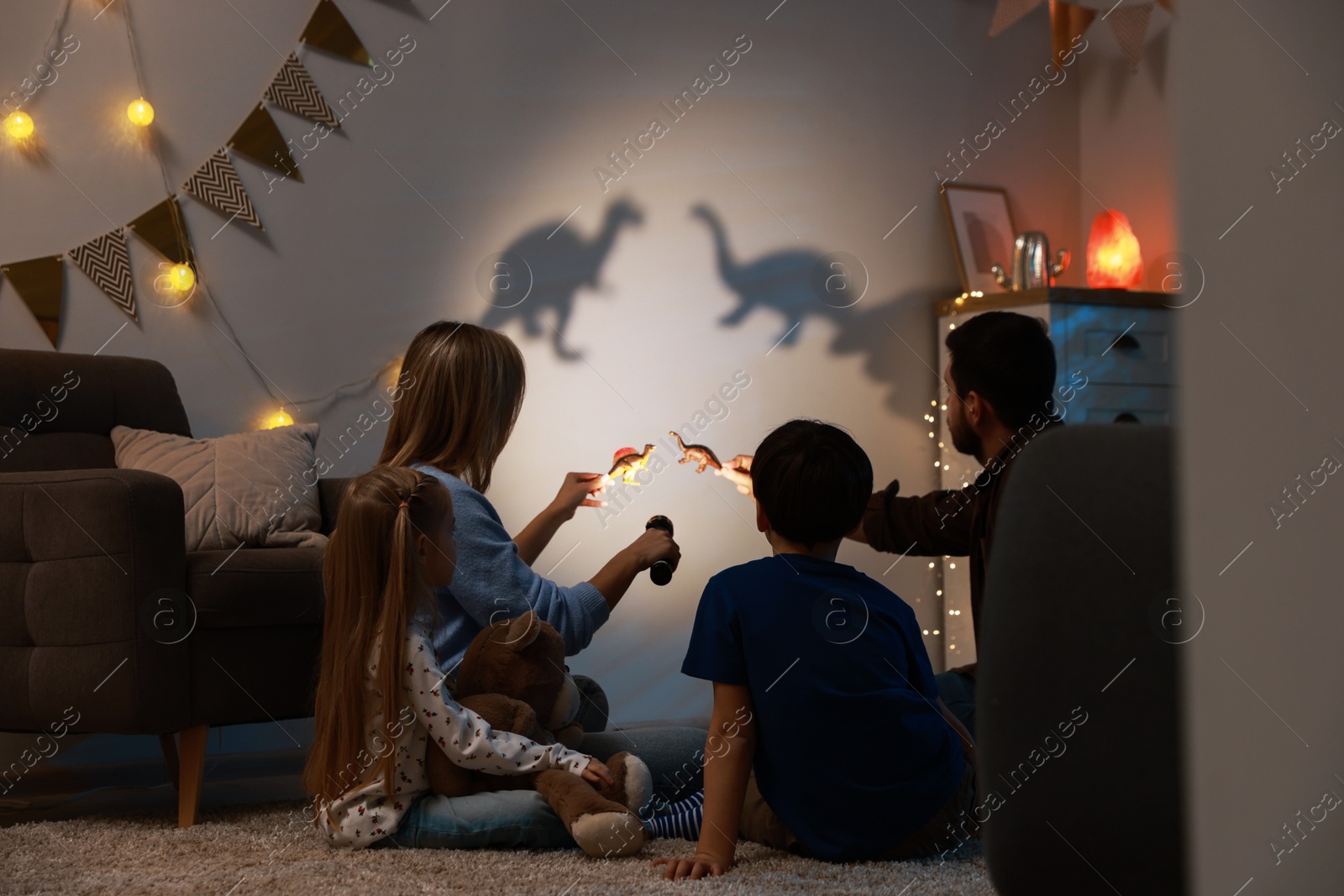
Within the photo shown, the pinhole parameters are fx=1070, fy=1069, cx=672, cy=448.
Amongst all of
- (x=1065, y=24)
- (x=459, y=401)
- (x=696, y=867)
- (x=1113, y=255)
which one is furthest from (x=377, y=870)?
(x=1065, y=24)

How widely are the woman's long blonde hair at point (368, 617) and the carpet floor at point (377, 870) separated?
0.12 meters

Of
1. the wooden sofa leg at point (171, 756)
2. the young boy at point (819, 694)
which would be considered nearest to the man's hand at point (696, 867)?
the young boy at point (819, 694)

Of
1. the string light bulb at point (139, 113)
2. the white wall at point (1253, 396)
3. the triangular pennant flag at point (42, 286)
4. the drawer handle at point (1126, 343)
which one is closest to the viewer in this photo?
the white wall at point (1253, 396)

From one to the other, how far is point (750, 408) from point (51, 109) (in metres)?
1.89

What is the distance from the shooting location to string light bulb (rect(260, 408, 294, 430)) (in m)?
2.57

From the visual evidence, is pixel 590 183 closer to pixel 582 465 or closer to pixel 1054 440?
pixel 582 465

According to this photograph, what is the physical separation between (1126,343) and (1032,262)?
359 mm

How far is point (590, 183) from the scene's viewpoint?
2.95 metres

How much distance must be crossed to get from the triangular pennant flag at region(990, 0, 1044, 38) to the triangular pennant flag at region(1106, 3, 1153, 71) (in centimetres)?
26

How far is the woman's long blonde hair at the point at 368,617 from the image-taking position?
1378mm

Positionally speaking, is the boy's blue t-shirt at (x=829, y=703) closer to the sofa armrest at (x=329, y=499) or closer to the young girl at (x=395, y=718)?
the young girl at (x=395, y=718)

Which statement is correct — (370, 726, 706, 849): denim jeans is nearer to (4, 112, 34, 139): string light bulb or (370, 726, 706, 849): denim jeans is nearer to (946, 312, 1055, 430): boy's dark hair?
(946, 312, 1055, 430): boy's dark hair

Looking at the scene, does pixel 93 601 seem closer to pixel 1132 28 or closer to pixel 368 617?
pixel 368 617

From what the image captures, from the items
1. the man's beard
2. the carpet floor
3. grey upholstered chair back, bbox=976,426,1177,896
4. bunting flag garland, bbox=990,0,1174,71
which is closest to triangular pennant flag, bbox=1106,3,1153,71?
bunting flag garland, bbox=990,0,1174,71
